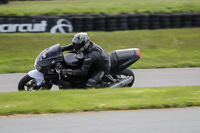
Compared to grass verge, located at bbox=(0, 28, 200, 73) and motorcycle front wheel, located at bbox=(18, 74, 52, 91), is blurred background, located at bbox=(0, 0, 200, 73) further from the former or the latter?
motorcycle front wheel, located at bbox=(18, 74, 52, 91)

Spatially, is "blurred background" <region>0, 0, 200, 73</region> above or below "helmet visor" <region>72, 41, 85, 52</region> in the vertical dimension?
below

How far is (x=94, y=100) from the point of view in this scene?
641 cm

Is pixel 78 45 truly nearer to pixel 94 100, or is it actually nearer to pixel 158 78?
pixel 94 100

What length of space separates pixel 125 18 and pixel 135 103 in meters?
9.83

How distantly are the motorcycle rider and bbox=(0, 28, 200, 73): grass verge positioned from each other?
12.6ft

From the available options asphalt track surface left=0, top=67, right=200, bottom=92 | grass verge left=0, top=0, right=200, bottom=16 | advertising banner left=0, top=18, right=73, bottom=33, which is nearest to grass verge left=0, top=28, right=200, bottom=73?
advertising banner left=0, top=18, right=73, bottom=33

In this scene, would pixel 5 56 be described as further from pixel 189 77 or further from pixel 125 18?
pixel 189 77

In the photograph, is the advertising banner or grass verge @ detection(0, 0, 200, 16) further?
grass verge @ detection(0, 0, 200, 16)

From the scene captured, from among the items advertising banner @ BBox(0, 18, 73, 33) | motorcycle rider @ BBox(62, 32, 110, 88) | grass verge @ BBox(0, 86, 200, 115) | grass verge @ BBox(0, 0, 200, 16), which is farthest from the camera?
grass verge @ BBox(0, 0, 200, 16)

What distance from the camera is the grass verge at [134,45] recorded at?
38.8 feet

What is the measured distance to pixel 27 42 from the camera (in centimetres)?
1462

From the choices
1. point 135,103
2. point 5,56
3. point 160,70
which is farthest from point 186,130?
point 5,56

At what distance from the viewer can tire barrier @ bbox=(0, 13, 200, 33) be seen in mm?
15453

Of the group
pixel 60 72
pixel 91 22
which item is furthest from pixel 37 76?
pixel 91 22
